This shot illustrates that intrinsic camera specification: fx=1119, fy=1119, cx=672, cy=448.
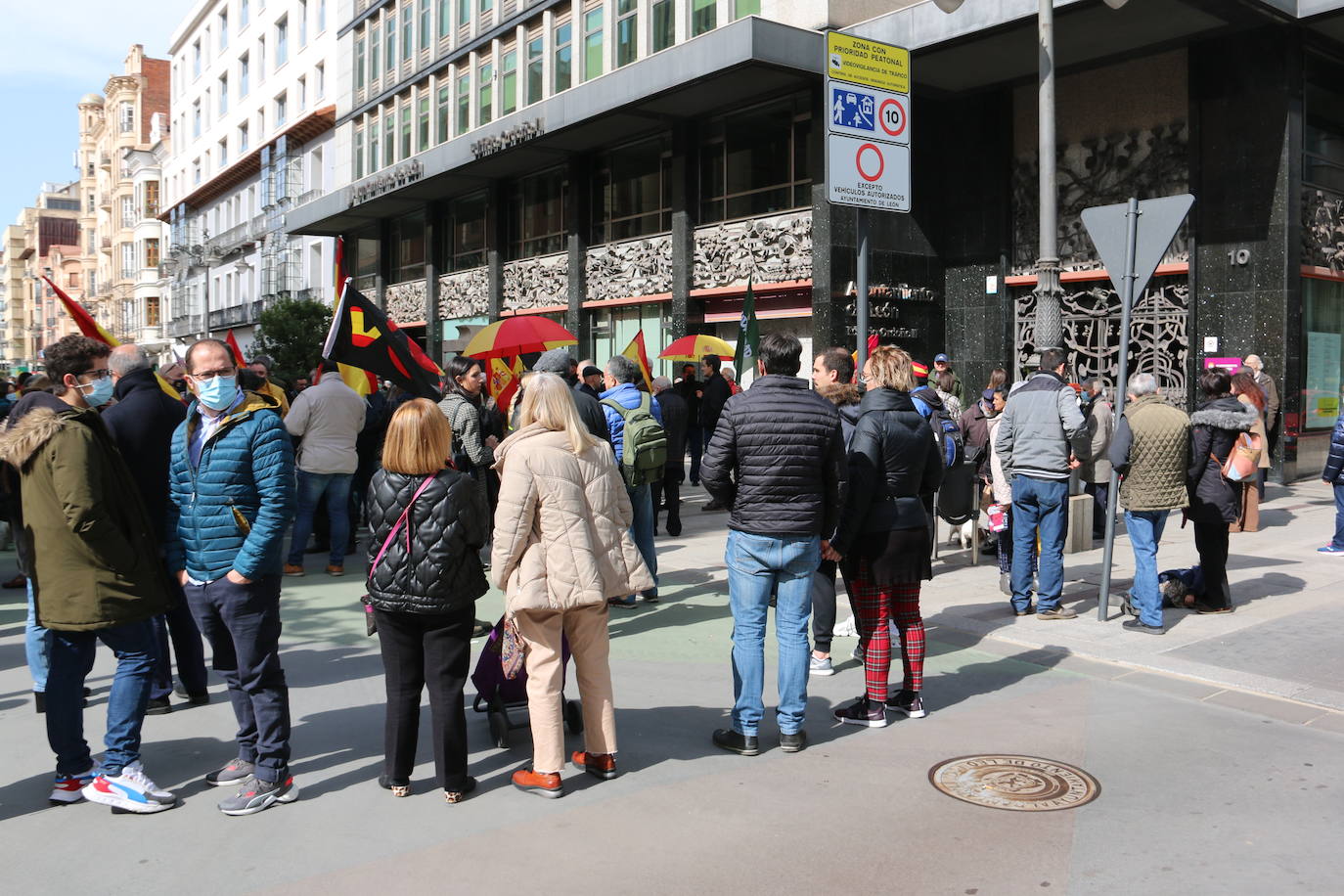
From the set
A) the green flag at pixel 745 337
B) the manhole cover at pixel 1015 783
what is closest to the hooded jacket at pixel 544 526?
the manhole cover at pixel 1015 783

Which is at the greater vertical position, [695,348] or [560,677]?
[695,348]

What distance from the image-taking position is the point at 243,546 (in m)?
4.53

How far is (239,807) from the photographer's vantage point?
4430mm

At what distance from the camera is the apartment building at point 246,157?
4081 cm

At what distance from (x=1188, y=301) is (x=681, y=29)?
10345 millimetres

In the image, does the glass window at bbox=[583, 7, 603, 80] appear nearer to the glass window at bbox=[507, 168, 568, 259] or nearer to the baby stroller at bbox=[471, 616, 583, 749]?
the glass window at bbox=[507, 168, 568, 259]

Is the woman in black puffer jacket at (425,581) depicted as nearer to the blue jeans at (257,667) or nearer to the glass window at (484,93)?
the blue jeans at (257,667)

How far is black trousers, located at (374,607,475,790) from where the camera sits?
4539 millimetres

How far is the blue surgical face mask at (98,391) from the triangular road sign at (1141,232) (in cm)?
606

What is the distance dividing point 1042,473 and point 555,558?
4.48 meters

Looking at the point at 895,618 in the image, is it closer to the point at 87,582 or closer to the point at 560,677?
the point at 560,677

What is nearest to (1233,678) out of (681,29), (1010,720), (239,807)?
(1010,720)

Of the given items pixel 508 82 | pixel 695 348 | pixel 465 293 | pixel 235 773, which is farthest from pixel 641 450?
pixel 465 293

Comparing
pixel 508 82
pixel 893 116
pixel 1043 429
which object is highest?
pixel 508 82
